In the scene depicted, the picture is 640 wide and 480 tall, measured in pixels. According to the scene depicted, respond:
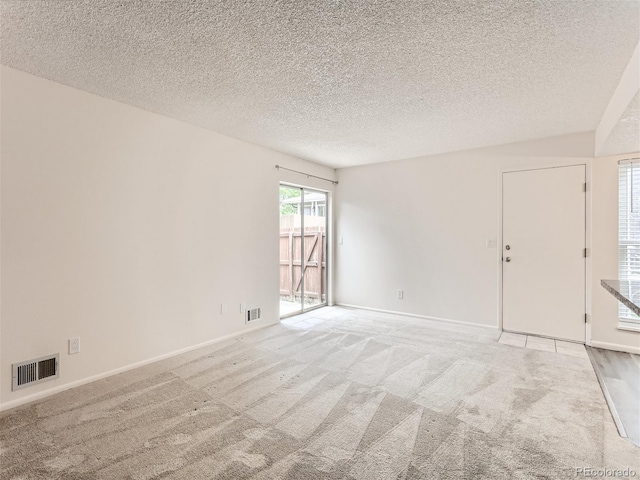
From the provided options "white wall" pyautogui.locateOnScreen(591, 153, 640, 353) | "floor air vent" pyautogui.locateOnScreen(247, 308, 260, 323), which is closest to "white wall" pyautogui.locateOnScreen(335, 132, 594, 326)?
"white wall" pyautogui.locateOnScreen(591, 153, 640, 353)

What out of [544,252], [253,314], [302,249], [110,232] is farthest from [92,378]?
[544,252]

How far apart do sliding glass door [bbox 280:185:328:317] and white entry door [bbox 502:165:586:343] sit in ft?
9.48

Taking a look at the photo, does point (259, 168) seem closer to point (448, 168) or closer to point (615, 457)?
point (448, 168)

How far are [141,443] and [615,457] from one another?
2.78 m

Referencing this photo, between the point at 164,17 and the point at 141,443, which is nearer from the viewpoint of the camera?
the point at 164,17

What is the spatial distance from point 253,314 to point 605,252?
430 cm

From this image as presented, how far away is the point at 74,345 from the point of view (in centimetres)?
274

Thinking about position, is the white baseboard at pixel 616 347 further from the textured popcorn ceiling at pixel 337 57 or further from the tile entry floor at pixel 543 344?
the textured popcorn ceiling at pixel 337 57

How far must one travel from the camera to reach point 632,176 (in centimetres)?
359

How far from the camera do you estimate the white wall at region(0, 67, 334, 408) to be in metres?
2.45

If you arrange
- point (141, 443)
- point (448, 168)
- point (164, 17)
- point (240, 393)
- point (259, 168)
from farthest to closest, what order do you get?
point (448, 168), point (259, 168), point (240, 393), point (141, 443), point (164, 17)

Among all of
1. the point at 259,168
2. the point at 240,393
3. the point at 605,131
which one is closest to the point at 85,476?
the point at 240,393

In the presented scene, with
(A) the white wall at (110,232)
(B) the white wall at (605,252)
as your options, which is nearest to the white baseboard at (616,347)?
(B) the white wall at (605,252)

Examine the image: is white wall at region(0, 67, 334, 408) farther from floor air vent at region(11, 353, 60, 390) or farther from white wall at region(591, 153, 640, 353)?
white wall at region(591, 153, 640, 353)
